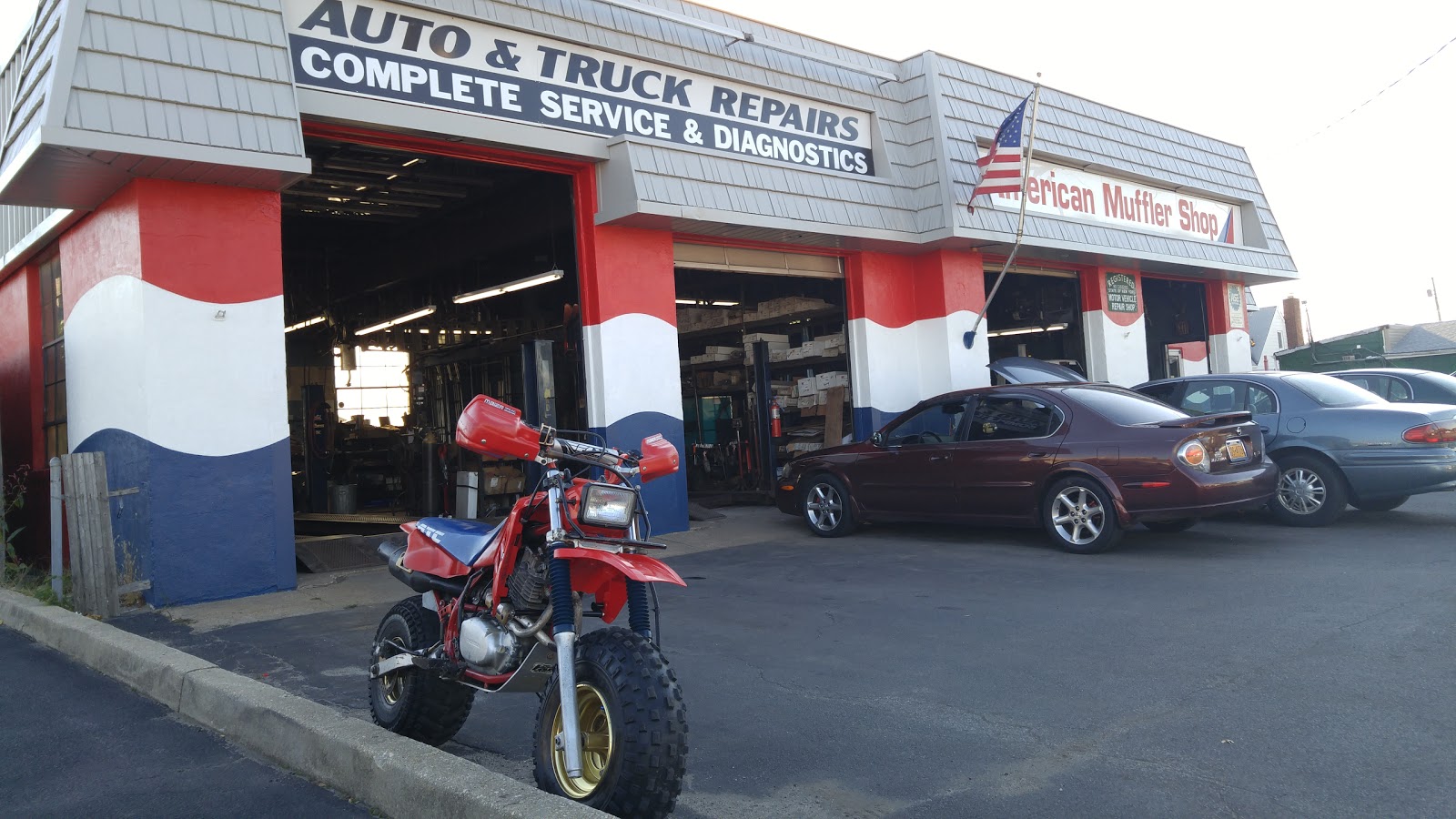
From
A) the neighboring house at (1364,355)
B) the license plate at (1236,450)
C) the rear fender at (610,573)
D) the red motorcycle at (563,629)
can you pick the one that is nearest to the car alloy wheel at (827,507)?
the license plate at (1236,450)

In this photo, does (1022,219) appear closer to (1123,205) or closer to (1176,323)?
(1123,205)

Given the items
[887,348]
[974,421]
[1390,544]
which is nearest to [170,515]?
[974,421]

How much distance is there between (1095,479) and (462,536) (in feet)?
19.8

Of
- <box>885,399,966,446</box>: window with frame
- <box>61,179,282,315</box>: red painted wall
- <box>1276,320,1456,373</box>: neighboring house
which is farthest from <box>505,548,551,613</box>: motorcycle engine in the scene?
<box>1276,320,1456,373</box>: neighboring house

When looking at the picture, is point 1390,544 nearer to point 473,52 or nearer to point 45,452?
point 473,52

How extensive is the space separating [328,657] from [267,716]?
5.01 ft

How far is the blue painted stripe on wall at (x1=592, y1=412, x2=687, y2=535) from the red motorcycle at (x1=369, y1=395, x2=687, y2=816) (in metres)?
6.32

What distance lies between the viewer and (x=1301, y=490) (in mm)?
9531

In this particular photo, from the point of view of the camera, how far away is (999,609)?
6.54 meters

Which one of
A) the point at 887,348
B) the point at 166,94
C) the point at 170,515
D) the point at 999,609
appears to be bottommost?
the point at 999,609

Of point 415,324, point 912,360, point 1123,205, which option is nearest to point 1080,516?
point 912,360

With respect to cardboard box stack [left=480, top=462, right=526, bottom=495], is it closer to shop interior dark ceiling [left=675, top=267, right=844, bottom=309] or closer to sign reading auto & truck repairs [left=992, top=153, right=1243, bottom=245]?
shop interior dark ceiling [left=675, top=267, right=844, bottom=309]

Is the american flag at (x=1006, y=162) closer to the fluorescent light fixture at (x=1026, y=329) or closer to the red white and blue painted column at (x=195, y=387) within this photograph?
the fluorescent light fixture at (x=1026, y=329)

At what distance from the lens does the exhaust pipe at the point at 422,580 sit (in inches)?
159
